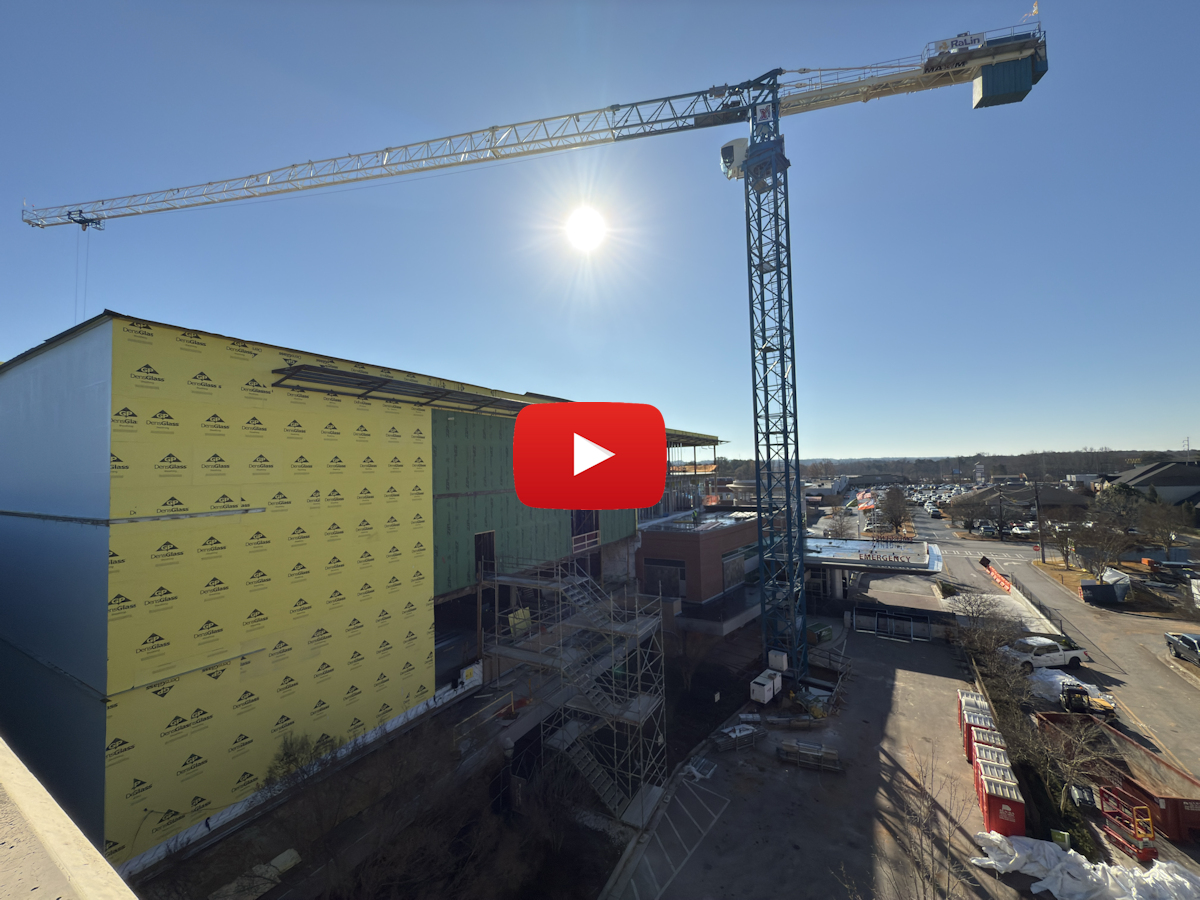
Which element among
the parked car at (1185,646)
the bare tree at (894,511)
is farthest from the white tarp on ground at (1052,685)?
the bare tree at (894,511)

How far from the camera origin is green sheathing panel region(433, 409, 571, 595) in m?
18.4

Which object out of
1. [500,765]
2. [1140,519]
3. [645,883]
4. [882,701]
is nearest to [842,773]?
[882,701]

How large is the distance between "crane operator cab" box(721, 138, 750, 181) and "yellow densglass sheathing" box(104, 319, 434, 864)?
1023 inches

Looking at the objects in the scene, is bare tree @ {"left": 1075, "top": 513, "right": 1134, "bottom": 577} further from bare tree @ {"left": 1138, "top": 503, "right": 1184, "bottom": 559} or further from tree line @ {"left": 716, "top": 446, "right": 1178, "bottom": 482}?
tree line @ {"left": 716, "top": 446, "right": 1178, "bottom": 482}

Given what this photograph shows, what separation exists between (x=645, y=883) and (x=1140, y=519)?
62779 millimetres

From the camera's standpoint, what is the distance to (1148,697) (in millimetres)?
21078

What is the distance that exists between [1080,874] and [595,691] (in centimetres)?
1343

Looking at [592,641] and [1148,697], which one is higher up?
[592,641]

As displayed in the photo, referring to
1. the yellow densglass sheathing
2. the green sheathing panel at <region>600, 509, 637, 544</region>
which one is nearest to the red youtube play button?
the yellow densglass sheathing

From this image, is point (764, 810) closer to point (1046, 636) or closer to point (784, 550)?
point (784, 550)

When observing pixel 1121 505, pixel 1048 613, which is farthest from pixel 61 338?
pixel 1121 505

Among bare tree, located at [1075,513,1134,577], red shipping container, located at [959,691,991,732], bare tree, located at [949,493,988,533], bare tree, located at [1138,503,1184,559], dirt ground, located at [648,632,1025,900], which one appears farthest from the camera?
bare tree, located at [949,493,988,533]

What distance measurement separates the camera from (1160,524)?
44.7m

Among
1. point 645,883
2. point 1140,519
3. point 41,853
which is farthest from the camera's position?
point 1140,519
